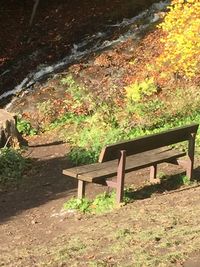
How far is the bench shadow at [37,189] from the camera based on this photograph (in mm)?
9211

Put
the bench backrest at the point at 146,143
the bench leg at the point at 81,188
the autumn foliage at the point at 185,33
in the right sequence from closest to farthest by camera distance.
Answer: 1. the bench backrest at the point at 146,143
2. the bench leg at the point at 81,188
3. the autumn foliage at the point at 185,33

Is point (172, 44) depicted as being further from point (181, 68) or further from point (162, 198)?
point (162, 198)

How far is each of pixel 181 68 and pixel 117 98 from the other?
2249 mm

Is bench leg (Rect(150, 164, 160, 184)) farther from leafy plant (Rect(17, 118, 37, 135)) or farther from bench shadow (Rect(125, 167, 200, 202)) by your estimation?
leafy plant (Rect(17, 118, 37, 135))

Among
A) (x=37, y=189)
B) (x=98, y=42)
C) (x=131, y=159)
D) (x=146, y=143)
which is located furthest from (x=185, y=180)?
(x=98, y=42)

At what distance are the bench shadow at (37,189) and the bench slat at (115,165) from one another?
1008 mm

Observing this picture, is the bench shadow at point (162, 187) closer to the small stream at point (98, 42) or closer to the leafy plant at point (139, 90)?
the leafy plant at point (139, 90)

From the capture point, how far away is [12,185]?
1068cm

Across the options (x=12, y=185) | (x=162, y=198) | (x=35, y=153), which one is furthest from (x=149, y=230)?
(x=35, y=153)

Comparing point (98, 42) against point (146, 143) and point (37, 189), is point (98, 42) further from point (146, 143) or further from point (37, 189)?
point (146, 143)

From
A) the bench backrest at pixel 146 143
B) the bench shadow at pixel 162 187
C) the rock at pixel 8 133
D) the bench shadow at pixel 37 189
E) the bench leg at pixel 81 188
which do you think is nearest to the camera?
the bench backrest at pixel 146 143

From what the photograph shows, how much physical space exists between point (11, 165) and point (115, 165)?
→ 3.41 meters

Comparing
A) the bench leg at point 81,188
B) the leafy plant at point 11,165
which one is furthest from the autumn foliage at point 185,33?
the bench leg at point 81,188

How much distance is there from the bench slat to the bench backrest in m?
0.26
